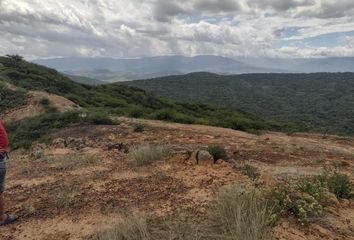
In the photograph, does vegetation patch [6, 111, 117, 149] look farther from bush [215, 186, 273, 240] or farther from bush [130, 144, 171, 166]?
bush [215, 186, 273, 240]

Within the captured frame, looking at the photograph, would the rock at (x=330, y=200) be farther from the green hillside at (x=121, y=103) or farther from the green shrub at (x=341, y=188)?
the green hillside at (x=121, y=103)

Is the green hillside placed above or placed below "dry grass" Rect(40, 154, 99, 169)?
below

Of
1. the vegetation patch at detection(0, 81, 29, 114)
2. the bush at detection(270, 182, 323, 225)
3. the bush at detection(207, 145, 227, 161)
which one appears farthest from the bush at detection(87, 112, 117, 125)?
the bush at detection(270, 182, 323, 225)

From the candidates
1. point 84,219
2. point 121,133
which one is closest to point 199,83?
point 121,133

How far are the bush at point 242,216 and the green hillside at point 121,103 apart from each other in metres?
14.0

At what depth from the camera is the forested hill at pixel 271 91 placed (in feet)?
269

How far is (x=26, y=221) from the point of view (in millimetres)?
5125

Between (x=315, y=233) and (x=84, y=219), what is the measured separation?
294 centimetres

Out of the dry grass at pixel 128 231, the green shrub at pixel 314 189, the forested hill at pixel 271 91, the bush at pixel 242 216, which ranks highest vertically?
the bush at pixel 242 216

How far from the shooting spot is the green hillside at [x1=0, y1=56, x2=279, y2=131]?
1916cm

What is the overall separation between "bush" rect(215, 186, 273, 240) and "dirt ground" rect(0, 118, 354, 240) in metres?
0.44

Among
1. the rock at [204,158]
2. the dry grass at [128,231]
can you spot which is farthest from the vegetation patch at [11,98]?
the dry grass at [128,231]

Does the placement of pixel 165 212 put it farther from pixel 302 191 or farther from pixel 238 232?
pixel 302 191

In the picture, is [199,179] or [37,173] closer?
[199,179]
